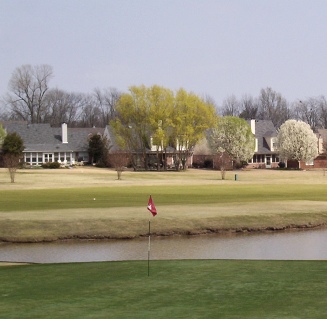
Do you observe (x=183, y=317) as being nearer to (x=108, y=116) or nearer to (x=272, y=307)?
(x=272, y=307)

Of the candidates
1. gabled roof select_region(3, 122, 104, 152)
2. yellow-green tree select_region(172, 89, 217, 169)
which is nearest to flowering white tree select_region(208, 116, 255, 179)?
yellow-green tree select_region(172, 89, 217, 169)

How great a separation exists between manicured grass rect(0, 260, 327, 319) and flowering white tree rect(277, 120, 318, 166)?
103681mm

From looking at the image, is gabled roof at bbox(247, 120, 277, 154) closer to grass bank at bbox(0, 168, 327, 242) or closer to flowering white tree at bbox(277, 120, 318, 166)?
flowering white tree at bbox(277, 120, 318, 166)

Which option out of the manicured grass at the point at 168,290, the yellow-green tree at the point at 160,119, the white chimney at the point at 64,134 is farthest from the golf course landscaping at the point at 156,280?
the white chimney at the point at 64,134

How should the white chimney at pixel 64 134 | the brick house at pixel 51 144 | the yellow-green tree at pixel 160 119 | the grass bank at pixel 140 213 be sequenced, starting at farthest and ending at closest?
the white chimney at pixel 64 134 → the brick house at pixel 51 144 → the yellow-green tree at pixel 160 119 → the grass bank at pixel 140 213

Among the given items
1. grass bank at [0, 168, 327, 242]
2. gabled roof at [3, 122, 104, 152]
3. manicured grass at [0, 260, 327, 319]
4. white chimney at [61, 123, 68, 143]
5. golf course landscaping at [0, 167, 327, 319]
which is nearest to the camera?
manicured grass at [0, 260, 327, 319]

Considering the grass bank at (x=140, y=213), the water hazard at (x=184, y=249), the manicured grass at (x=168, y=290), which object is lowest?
the water hazard at (x=184, y=249)

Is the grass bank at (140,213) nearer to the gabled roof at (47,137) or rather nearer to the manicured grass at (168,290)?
the manicured grass at (168,290)

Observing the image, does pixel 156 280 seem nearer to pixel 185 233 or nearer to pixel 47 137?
pixel 185 233

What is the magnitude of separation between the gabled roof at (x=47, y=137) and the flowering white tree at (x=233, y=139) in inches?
813

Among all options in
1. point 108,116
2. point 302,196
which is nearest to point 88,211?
point 302,196

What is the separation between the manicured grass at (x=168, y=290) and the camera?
12.7 m

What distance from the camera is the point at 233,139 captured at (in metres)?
119

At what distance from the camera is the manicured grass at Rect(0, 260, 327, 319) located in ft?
41.8
